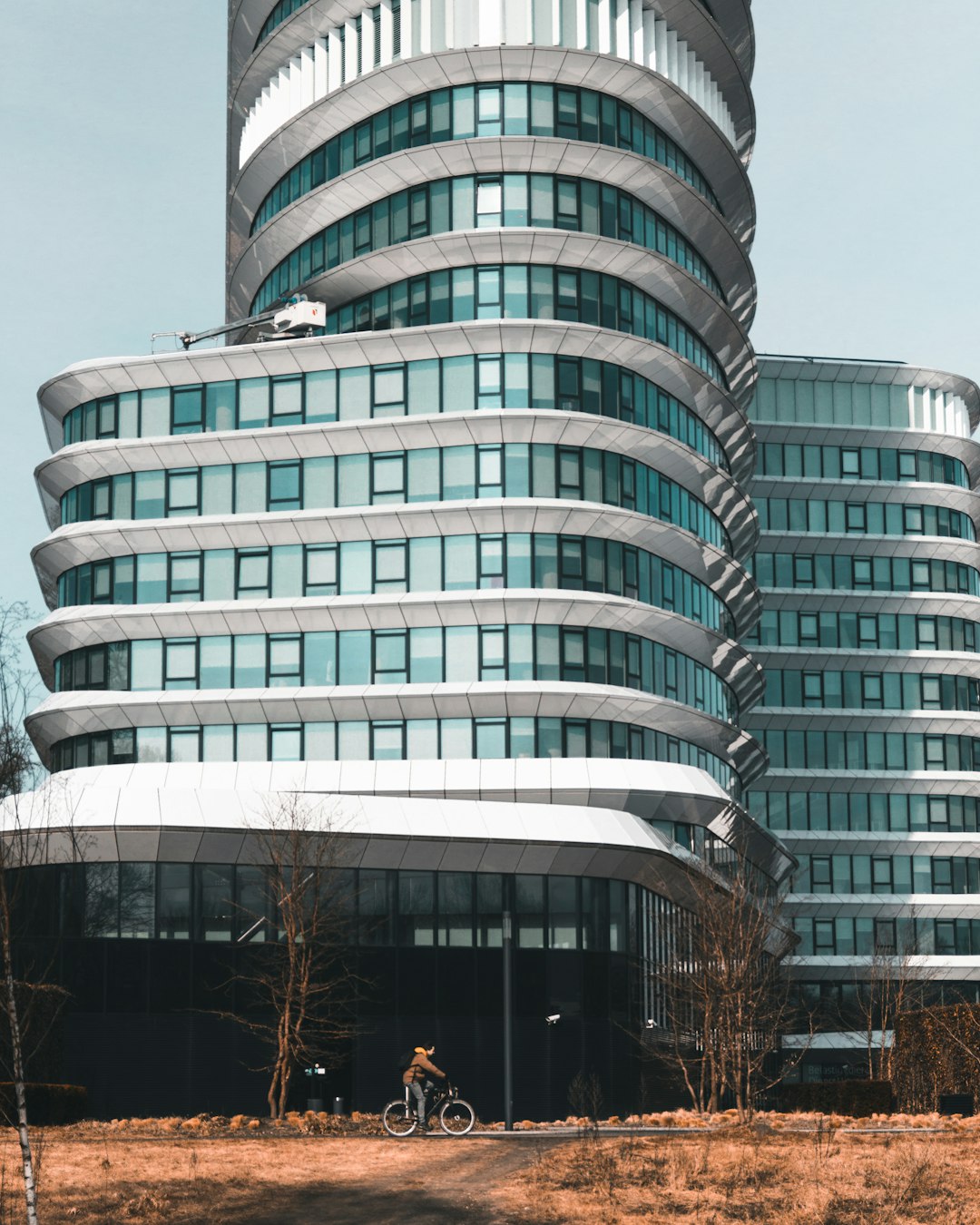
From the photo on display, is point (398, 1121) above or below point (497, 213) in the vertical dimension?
below

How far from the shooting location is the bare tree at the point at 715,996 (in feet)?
178

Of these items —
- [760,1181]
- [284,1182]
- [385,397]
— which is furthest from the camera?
[385,397]

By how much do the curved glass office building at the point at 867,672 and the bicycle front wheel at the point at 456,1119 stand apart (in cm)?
6153

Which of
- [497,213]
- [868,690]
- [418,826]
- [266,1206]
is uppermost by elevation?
[497,213]

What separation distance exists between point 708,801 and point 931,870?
1766 inches

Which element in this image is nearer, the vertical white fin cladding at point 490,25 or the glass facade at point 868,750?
the vertical white fin cladding at point 490,25

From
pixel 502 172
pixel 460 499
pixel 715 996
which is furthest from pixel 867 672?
pixel 715 996

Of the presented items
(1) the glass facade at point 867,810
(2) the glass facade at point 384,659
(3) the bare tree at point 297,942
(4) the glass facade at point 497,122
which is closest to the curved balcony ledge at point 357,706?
(2) the glass facade at point 384,659

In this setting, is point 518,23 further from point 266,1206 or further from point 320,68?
point 266,1206

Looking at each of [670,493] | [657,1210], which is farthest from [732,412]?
[657,1210]

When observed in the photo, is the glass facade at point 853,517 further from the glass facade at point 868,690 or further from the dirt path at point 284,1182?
the dirt path at point 284,1182

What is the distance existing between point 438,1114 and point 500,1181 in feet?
31.3

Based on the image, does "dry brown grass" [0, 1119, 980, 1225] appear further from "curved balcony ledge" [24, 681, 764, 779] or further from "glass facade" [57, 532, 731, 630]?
"glass facade" [57, 532, 731, 630]

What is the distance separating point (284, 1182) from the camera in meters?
29.7
